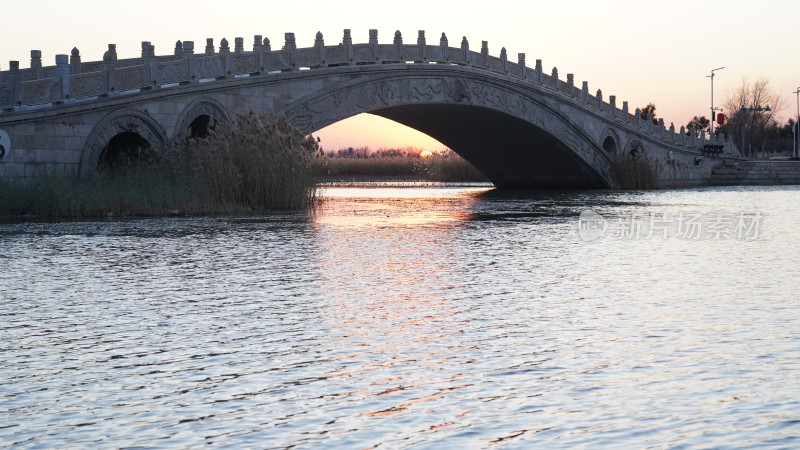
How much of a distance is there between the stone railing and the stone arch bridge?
4cm

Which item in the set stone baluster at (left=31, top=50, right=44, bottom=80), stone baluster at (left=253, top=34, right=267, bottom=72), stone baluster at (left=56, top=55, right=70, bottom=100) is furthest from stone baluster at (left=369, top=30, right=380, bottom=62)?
stone baluster at (left=56, top=55, right=70, bottom=100)

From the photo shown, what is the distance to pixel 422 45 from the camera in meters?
41.6

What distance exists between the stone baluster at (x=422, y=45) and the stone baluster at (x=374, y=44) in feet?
8.28

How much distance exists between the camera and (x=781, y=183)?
6134cm

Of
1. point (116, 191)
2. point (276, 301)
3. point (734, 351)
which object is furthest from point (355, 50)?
point (734, 351)

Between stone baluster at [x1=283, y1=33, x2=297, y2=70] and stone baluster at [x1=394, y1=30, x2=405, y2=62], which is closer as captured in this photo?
stone baluster at [x1=283, y1=33, x2=297, y2=70]

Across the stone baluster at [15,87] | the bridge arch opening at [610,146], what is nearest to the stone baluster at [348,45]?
the stone baluster at [15,87]

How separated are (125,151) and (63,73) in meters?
5.03

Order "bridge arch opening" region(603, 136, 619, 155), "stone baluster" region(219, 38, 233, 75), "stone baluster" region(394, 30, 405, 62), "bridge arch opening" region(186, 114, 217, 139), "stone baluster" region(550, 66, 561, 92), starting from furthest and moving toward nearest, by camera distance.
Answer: "bridge arch opening" region(603, 136, 619, 155) < "stone baluster" region(550, 66, 561, 92) < "stone baluster" region(394, 30, 405, 62) < "bridge arch opening" region(186, 114, 217, 139) < "stone baluster" region(219, 38, 233, 75)

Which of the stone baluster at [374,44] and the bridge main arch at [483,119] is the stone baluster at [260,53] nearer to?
the bridge main arch at [483,119]

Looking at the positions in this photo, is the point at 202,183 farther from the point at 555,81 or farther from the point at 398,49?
the point at 555,81

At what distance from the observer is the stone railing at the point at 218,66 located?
25375 mm

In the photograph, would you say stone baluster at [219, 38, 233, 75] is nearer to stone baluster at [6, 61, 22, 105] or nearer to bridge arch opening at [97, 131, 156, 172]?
bridge arch opening at [97, 131, 156, 172]

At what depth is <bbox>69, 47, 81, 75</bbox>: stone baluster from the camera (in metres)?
32.4
